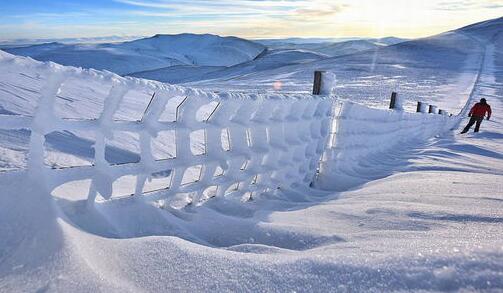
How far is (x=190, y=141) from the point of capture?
3225mm

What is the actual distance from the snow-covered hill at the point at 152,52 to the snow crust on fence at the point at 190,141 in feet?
237

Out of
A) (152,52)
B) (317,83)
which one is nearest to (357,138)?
(317,83)

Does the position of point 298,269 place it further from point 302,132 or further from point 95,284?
point 302,132

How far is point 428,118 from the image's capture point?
1048 centimetres

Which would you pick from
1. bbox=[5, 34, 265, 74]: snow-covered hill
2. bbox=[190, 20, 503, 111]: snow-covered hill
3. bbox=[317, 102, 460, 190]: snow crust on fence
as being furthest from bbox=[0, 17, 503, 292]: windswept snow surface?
bbox=[5, 34, 265, 74]: snow-covered hill

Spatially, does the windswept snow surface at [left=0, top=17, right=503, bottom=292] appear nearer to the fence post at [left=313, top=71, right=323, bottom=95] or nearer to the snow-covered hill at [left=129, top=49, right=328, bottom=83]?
the fence post at [left=313, top=71, right=323, bottom=95]

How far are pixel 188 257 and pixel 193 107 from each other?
1.21 m

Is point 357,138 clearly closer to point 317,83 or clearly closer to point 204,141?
point 317,83

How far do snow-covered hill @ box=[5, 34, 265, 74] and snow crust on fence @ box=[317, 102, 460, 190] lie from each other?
2731 inches

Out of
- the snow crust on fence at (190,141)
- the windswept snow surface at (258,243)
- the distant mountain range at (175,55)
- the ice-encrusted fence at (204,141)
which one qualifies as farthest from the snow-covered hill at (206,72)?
the windswept snow surface at (258,243)

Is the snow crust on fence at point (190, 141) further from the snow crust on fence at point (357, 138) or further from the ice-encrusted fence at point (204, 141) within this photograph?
the snow crust on fence at point (357, 138)

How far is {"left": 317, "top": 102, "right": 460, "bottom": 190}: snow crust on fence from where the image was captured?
15.5ft

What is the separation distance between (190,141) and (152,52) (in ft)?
333

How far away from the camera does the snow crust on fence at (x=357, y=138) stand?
473 centimetres
